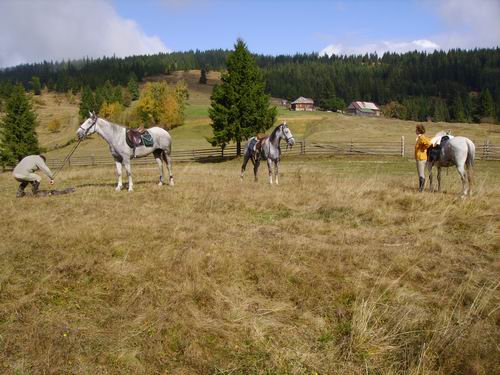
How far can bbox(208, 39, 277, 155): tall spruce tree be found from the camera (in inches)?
1396

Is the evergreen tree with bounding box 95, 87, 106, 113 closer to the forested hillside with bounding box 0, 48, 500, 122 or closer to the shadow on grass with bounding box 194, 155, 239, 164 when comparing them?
the forested hillside with bounding box 0, 48, 500, 122

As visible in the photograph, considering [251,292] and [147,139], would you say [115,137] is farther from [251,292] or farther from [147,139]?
[251,292]

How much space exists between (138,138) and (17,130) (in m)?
34.5

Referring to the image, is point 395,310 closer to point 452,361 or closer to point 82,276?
point 452,361

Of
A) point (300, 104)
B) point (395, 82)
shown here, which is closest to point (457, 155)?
point (300, 104)

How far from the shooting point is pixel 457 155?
1104 cm

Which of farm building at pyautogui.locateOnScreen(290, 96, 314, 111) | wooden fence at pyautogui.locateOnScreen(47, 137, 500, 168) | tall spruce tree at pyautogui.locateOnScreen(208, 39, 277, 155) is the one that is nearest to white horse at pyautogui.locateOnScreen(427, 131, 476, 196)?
wooden fence at pyautogui.locateOnScreen(47, 137, 500, 168)

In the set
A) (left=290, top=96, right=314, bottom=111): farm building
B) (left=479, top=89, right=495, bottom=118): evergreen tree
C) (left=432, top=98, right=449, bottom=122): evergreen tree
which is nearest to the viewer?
(left=479, top=89, right=495, bottom=118): evergreen tree

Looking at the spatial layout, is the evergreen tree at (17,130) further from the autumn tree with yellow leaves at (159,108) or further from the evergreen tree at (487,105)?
the evergreen tree at (487,105)

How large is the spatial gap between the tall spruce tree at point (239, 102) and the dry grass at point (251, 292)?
27.5m

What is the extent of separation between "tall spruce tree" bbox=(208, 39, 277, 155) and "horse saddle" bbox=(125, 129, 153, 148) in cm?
2234

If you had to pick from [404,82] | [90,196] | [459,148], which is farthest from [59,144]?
[404,82]

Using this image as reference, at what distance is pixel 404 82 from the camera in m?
152

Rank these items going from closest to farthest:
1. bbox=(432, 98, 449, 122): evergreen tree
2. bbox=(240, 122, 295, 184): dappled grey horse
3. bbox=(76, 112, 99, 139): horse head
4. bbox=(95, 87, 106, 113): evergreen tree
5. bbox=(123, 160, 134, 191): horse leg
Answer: bbox=(123, 160, 134, 191): horse leg, bbox=(76, 112, 99, 139): horse head, bbox=(240, 122, 295, 184): dappled grey horse, bbox=(95, 87, 106, 113): evergreen tree, bbox=(432, 98, 449, 122): evergreen tree
